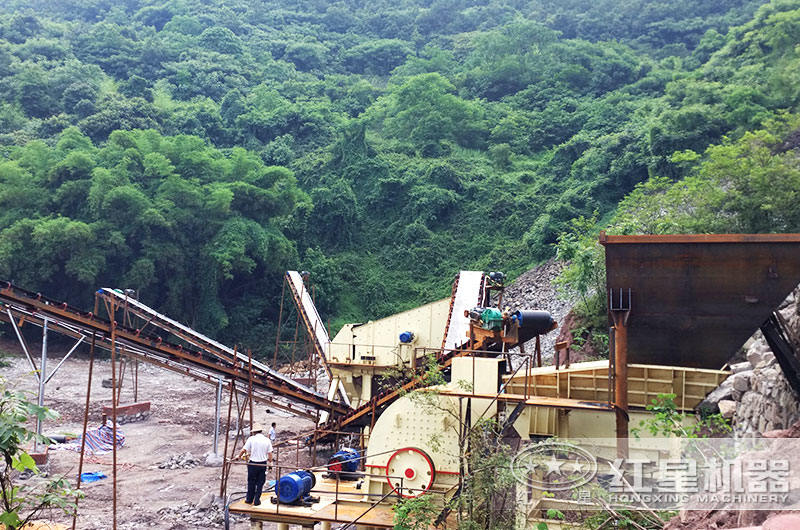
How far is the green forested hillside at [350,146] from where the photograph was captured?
33.2 m

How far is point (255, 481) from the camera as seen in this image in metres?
10.6

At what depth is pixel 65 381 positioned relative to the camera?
91.8 ft

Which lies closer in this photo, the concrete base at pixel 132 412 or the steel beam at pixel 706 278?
the steel beam at pixel 706 278

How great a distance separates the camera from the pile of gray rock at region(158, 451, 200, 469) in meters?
17.9

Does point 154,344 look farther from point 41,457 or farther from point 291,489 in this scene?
point 291,489

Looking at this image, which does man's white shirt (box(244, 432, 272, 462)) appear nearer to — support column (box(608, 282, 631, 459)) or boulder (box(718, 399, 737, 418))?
support column (box(608, 282, 631, 459))

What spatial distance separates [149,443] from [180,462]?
2904 millimetres

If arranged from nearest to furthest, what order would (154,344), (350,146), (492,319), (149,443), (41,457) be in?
1. (492,319)
2. (154,344)
3. (41,457)
4. (149,443)
5. (350,146)

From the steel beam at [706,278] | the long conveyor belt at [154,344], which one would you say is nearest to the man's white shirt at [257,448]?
the long conveyor belt at [154,344]

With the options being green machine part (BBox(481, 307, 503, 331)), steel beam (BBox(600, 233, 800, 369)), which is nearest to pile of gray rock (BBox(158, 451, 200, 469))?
green machine part (BBox(481, 307, 503, 331))

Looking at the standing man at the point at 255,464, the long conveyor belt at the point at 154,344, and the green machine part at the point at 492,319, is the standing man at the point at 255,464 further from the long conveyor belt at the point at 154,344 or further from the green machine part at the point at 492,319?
the long conveyor belt at the point at 154,344

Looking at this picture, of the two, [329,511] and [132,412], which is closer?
[329,511]

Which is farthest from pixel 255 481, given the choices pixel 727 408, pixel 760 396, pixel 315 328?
pixel 315 328

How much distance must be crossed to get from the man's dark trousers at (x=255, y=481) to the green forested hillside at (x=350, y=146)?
14.1 meters
